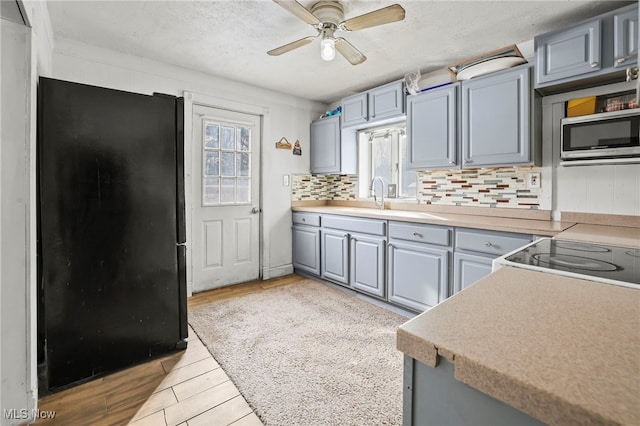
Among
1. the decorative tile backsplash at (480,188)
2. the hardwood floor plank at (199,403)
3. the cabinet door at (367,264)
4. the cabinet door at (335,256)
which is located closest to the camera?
the hardwood floor plank at (199,403)

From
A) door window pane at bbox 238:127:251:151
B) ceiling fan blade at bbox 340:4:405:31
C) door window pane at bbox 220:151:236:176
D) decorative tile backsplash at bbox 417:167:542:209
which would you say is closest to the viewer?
ceiling fan blade at bbox 340:4:405:31

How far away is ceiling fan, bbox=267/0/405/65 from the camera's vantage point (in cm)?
176

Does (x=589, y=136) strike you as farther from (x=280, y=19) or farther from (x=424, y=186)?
(x=280, y=19)

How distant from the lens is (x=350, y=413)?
1.59m

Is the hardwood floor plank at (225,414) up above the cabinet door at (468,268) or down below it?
below

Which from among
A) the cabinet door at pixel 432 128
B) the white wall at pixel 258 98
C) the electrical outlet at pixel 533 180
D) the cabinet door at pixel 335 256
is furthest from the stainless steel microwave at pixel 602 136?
the white wall at pixel 258 98

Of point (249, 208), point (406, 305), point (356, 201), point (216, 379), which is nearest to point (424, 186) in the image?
point (356, 201)

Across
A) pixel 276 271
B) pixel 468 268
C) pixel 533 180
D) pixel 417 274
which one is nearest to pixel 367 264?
pixel 417 274

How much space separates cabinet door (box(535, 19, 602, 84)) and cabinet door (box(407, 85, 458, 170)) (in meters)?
0.62

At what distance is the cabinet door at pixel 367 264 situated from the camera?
2982 millimetres

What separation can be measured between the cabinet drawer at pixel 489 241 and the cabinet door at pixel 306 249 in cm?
171

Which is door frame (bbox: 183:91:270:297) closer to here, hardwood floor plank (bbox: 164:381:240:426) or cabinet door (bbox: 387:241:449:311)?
hardwood floor plank (bbox: 164:381:240:426)

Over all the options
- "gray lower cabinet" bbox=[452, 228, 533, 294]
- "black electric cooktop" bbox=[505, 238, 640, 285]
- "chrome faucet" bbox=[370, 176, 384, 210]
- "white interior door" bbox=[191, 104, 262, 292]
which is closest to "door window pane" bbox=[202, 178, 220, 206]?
"white interior door" bbox=[191, 104, 262, 292]

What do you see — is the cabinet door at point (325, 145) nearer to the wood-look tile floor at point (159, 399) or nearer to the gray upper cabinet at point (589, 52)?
the gray upper cabinet at point (589, 52)
